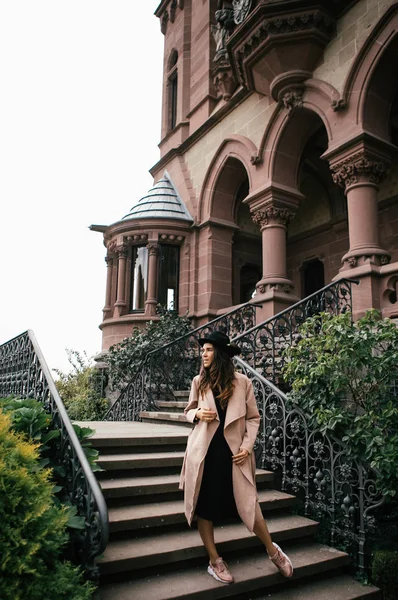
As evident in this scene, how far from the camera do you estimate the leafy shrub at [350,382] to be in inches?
173

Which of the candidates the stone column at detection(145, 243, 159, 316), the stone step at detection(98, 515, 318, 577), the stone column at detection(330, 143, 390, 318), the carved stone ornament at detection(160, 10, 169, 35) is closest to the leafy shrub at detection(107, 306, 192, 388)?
the stone column at detection(145, 243, 159, 316)

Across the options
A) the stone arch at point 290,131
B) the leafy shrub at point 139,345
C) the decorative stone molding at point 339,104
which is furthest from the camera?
the leafy shrub at point 139,345

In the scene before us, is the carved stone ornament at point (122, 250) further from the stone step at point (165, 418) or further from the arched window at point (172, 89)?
the stone step at point (165, 418)

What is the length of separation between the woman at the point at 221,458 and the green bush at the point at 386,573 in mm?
877

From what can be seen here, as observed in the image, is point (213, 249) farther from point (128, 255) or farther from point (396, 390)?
point (396, 390)

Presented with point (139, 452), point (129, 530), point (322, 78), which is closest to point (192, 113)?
point (322, 78)

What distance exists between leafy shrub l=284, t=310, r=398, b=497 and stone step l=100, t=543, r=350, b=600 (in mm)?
1030

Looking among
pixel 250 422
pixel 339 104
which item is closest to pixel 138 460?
pixel 250 422

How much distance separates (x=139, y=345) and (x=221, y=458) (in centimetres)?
765

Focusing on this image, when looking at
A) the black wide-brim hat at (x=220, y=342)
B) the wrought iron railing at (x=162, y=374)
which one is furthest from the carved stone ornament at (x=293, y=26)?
the black wide-brim hat at (x=220, y=342)

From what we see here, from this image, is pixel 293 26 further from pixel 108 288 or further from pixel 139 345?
pixel 108 288

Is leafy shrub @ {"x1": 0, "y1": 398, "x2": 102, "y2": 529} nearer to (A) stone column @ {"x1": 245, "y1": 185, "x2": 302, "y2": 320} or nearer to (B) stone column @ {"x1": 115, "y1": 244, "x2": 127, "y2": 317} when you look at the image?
(A) stone column @ {"x1": 245, "y1": 185, "x2": 302, "y2": 320}

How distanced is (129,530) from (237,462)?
1.33m

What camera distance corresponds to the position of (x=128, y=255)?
1360 centimetres
